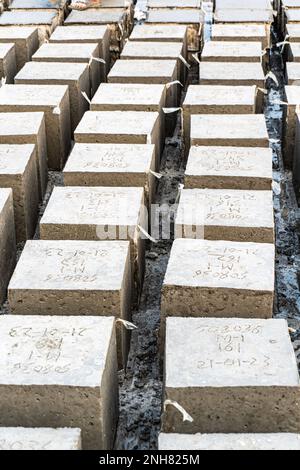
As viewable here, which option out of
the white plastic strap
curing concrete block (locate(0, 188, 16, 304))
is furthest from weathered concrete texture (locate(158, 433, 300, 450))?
curing concrete block (locate(0, 188, 16, 304))

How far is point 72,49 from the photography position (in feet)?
28.7

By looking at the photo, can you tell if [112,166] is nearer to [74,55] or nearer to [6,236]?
[6,236]

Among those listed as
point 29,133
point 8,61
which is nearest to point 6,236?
point 29,133

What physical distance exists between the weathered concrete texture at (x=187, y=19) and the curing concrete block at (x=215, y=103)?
2.81 metres

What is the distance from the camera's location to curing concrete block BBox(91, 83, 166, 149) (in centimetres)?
714

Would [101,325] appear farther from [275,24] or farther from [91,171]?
[275,24]


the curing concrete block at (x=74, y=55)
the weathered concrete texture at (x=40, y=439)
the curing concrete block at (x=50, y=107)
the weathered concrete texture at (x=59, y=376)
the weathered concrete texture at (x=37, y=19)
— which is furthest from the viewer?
the weathered concrete texture at (x=37, y=19)

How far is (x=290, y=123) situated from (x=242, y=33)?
2.59m

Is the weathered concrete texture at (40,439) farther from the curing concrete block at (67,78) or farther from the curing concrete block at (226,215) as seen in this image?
the curing concrete block at (67,78)

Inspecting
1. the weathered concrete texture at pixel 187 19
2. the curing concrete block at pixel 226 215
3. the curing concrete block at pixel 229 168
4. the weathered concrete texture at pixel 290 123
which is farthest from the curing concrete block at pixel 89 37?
the curing concrete block at pixel 226 215

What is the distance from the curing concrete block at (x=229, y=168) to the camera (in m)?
5.83

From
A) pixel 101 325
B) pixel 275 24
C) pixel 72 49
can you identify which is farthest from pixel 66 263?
pixel 275 24

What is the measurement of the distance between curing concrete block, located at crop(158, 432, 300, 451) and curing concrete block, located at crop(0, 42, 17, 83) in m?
5.84
